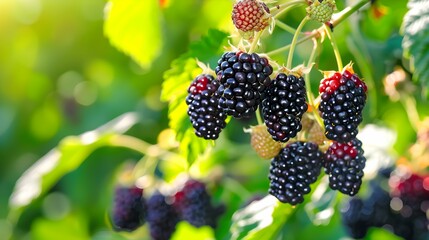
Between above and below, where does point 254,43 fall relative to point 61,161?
above

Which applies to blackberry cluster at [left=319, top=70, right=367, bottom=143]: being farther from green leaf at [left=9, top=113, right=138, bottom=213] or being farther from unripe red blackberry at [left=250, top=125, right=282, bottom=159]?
green leaf at [left=9, top=113, right=138, bottom=213]

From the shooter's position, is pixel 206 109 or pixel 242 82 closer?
pixel 242 82

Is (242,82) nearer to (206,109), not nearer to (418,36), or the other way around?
(206,109)

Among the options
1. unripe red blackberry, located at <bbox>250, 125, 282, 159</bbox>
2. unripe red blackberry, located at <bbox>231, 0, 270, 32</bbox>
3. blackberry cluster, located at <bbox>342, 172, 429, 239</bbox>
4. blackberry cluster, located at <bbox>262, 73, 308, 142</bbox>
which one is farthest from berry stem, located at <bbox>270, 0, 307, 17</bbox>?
blackberry cluster, located at <bbox>342, 172, 429, 239</bbox>

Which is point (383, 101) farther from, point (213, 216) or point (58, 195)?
point (58, 195)

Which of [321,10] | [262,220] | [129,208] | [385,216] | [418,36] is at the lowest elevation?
[385,216]

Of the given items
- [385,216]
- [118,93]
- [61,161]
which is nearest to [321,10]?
[385,216]

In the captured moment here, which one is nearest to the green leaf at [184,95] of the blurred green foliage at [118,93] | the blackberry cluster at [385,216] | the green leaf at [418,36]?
the blurred green foliage at [118,93]

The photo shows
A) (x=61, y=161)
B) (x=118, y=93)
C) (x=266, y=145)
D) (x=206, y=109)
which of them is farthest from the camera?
(x=118, y=93)
